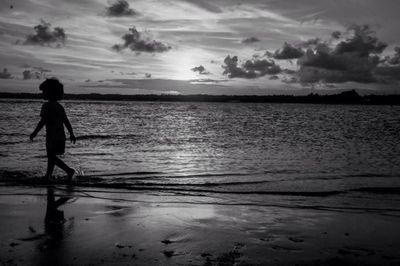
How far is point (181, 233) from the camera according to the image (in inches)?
225

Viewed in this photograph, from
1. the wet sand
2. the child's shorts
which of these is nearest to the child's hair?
the child's shorts

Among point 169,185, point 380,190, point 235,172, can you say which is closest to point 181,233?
point 169,185

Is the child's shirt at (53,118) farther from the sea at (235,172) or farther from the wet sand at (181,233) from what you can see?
the wet sand at (181,233)

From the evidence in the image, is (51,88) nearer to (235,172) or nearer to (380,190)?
(235,172)

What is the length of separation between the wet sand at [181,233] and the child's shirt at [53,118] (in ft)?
6.12

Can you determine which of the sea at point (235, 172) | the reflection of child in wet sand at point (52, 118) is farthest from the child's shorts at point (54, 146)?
the sea at point (235, 172)

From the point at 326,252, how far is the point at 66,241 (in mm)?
3336

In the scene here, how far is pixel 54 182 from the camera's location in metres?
10.3

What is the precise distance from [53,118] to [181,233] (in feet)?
17.6

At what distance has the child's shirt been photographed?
Result: 31.2 feet

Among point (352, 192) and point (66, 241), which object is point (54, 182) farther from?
point (352, 192)

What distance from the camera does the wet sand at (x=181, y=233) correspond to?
15.5 feet

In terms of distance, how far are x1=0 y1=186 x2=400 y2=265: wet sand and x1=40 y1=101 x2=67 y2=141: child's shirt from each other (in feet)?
6.12

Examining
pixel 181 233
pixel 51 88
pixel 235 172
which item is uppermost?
pixel 51 88
